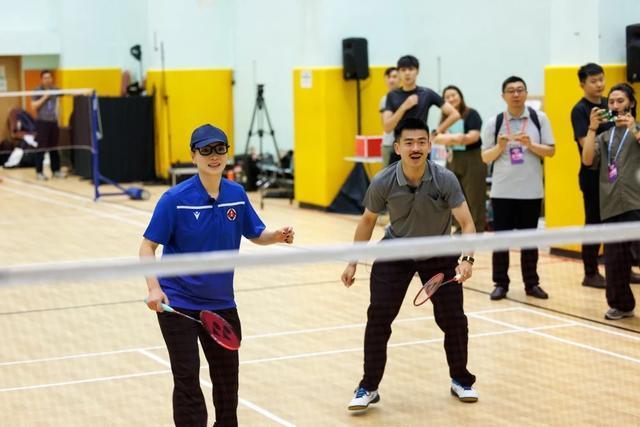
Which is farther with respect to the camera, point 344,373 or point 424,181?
point 344,373

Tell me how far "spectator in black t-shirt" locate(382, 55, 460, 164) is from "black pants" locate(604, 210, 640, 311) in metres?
3.20

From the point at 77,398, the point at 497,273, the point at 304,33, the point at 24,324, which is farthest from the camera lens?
the point at 304,33

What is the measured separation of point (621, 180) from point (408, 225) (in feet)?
11.2

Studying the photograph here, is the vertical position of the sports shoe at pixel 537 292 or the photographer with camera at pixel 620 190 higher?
the photographer with camera at pixel 620 190

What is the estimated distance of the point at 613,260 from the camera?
10367mm

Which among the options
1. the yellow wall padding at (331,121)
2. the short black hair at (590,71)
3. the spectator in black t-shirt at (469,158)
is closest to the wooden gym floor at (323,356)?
the spectator in black t-shirt at (469,158)

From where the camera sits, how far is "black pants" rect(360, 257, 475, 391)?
303 inches

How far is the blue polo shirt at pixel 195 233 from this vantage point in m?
6.22

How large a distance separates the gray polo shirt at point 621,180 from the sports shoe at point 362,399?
371cm

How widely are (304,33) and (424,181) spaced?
1151cm

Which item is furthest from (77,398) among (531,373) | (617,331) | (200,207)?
(617,331)

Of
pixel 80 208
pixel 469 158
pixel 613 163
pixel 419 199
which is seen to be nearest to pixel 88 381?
pixel 419 199

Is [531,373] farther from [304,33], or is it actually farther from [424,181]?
[304,33]

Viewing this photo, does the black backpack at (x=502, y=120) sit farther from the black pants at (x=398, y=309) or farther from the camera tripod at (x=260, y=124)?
the camera tripod at (x=260, y=124)
